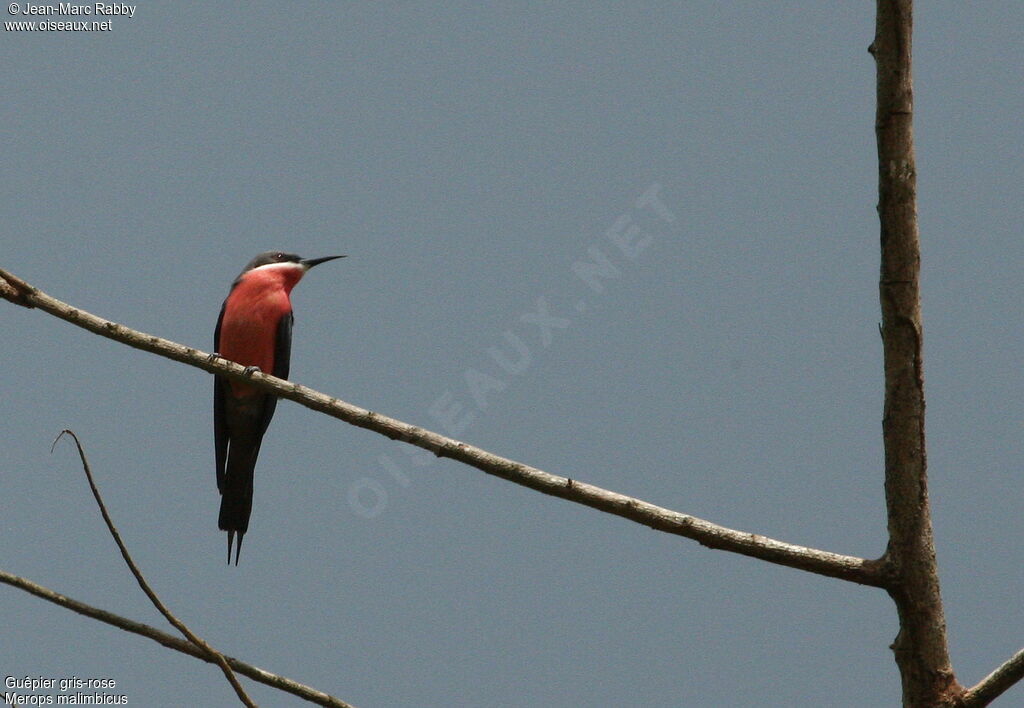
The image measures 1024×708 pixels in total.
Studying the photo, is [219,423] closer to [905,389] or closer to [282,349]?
[282,349]

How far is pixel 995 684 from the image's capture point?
244 cm

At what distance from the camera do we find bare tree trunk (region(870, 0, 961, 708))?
2.54 m

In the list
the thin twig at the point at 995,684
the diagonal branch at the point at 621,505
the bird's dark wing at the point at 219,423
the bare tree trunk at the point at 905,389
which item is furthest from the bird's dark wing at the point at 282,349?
the thin twig at the point at 995,684

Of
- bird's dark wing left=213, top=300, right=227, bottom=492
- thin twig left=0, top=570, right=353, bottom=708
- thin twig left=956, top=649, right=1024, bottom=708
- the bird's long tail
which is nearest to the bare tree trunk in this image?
thin twig left=956, top=649, right=1024, bottom=708

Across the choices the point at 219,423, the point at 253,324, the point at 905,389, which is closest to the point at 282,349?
the point at 253,324

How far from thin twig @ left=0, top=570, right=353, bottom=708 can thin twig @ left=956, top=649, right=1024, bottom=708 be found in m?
1.57

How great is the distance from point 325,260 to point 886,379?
4.86 meters

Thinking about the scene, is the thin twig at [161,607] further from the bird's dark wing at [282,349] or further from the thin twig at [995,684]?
the bird's dark wing at [282,349]

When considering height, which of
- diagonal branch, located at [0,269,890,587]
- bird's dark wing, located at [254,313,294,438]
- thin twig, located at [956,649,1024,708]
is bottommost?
thin twig, located at [956,649,1024,708]

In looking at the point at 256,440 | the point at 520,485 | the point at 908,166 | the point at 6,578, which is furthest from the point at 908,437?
the point at 256,440

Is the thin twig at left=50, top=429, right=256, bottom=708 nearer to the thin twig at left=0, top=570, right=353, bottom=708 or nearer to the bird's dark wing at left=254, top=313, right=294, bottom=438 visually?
the thin twig at left=0, top=570, right=353, bottom=708

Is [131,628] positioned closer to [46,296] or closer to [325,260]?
[46,296]

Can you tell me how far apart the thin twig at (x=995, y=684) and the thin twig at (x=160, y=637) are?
5.16 feet

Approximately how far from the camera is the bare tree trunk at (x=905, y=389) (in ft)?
8.34
